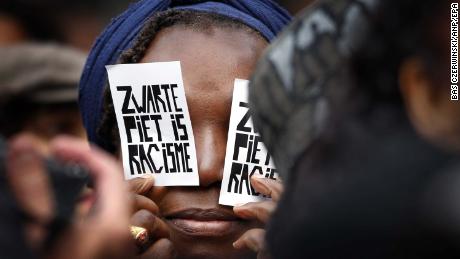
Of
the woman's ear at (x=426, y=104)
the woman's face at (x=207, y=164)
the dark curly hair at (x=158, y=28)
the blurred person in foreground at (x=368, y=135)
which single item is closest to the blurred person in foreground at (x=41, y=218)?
the blurred person in foreground at (x=368, y=135)

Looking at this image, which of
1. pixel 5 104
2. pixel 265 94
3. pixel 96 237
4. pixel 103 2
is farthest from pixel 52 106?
pixel 96 237

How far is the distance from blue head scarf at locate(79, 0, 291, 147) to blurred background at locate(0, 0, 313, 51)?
106cm

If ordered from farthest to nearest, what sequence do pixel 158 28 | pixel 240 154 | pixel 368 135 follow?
pixel 158 28 < pixel 240 154 < pixel 368 135

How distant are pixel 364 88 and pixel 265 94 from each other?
0.70 feet

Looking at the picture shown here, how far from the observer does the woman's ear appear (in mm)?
1544

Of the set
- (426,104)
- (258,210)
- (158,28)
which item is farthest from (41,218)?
(158,28)

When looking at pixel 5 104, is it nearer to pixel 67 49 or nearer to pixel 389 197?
pixel 67 49

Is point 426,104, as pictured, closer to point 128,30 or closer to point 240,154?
point 240,154

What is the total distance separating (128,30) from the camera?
9.53 ft

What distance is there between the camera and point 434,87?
63.0 inches

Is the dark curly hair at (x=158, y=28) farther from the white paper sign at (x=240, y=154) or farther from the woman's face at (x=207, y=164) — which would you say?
the white paper sign at (x=240, y=154)

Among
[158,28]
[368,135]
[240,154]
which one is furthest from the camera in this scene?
[158,28]

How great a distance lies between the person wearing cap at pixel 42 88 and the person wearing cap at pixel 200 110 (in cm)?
Answer: 63

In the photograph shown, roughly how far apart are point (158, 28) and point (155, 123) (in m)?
0.29
